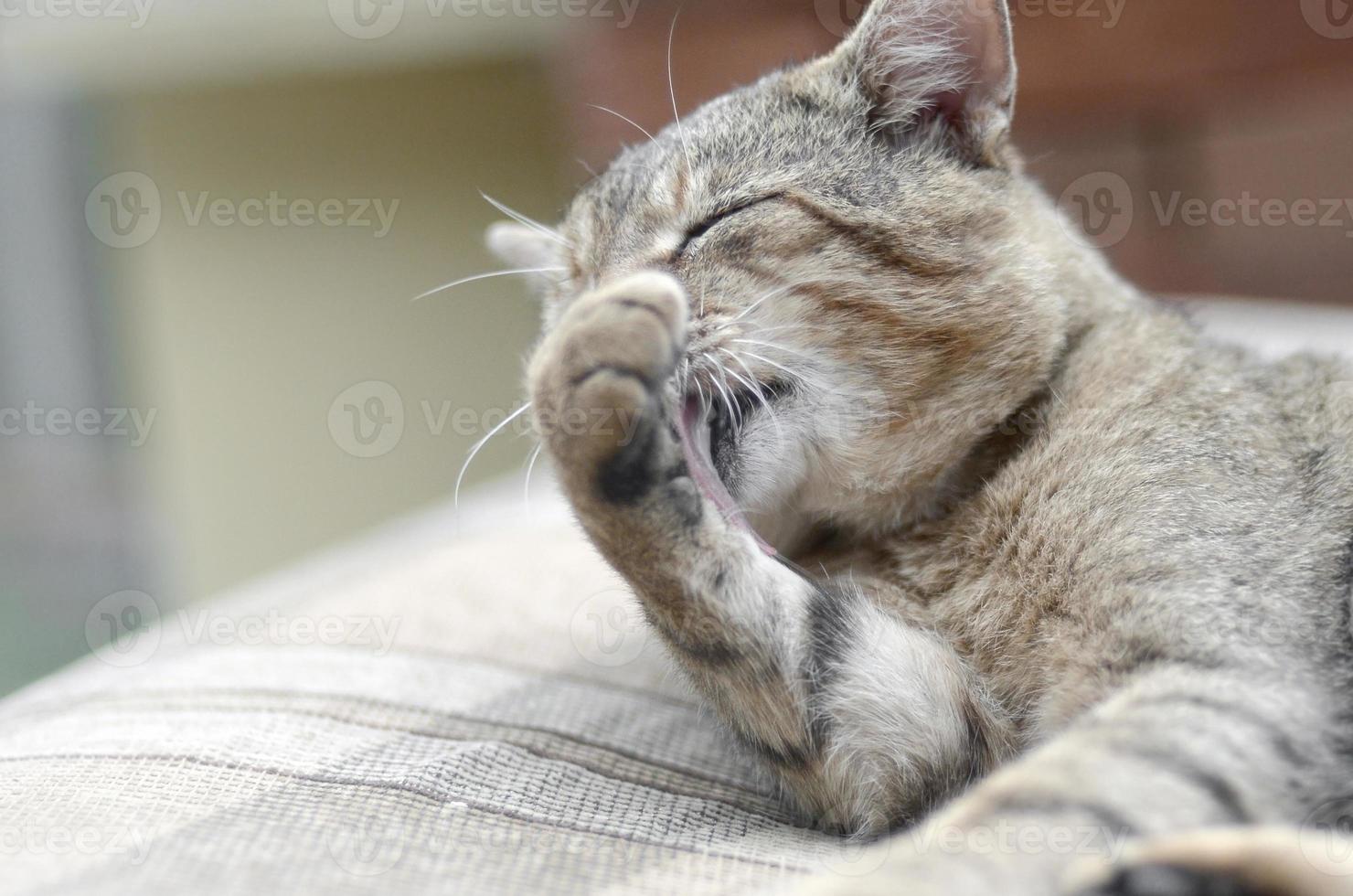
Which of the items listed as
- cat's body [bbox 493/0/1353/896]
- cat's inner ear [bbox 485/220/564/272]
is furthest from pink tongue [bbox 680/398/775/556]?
cat's inner ear [bbox 485/220/564/272]

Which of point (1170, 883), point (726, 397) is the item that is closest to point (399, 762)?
point (726, 397)

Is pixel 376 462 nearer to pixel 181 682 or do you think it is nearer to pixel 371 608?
pixel 371 608

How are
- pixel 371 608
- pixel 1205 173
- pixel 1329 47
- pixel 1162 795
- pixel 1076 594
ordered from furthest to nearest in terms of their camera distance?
pixel 1205 173
pixel 1329 47
pixel 371 608
pixel 1076 594
pixel 1162 795

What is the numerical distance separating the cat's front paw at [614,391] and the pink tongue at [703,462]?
0.09m

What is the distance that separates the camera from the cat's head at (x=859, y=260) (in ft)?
4.33

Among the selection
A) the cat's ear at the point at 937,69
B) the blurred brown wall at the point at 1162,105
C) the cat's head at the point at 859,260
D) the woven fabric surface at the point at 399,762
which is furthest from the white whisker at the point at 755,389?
the blurred brown wall at the point at 1162,105

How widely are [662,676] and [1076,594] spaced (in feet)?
2.18

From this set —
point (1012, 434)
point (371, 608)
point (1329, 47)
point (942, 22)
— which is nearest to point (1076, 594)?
point (1012, 434)

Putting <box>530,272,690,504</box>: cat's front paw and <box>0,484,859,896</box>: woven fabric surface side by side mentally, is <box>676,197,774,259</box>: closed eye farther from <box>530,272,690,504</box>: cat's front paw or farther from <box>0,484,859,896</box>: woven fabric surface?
<box>0,484,859,896</box>: woven fabric surface

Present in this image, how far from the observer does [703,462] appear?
4.11 feet

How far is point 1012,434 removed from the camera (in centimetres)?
141

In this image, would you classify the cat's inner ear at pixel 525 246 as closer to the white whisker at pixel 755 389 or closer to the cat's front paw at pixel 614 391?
the white whisker at pixel 755 389

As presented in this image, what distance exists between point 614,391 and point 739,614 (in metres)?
0.28

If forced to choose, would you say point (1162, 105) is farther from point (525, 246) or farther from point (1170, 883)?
point (1170, 883)
